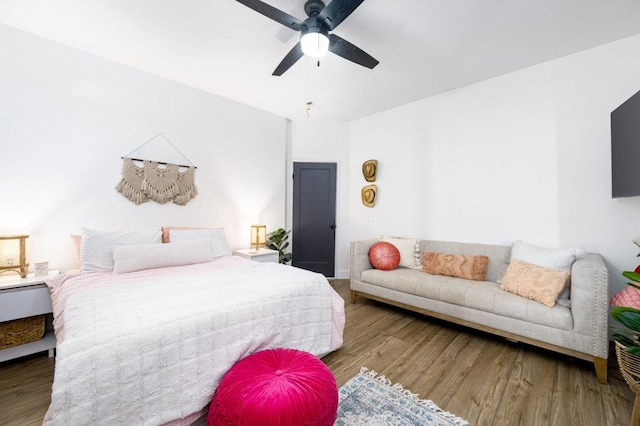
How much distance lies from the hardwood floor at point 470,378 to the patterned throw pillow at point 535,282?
517 mm

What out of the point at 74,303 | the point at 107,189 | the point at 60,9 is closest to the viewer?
the point at 74,303

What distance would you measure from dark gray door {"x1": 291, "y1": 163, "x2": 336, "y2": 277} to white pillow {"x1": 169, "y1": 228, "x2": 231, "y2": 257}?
1658 millimetres

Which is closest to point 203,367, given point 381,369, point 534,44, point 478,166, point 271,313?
point 271,313

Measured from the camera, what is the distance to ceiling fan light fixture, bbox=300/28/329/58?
192 cm

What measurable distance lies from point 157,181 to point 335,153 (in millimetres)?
2829

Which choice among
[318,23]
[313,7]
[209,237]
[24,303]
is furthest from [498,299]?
[24,303]

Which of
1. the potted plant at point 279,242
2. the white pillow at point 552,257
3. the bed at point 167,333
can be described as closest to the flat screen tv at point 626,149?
the white pillow at point 552,257

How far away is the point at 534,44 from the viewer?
2.49 metres

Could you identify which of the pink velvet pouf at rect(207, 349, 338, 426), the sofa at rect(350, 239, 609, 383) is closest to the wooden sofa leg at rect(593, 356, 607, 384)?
the sofa at rect(350, 239, 609, 383)

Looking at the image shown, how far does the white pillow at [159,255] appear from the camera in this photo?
2.37 metres

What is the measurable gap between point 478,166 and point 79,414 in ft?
13.0

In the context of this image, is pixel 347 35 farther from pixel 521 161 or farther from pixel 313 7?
pixel 521 161

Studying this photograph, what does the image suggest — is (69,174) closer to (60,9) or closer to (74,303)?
(60,9)

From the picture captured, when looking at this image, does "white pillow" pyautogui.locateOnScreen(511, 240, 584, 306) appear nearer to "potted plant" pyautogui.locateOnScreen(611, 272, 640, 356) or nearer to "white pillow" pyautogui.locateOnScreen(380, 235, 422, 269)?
"potted plant" pyautogui.locateOnScreen(611, 272, 640, 356)
